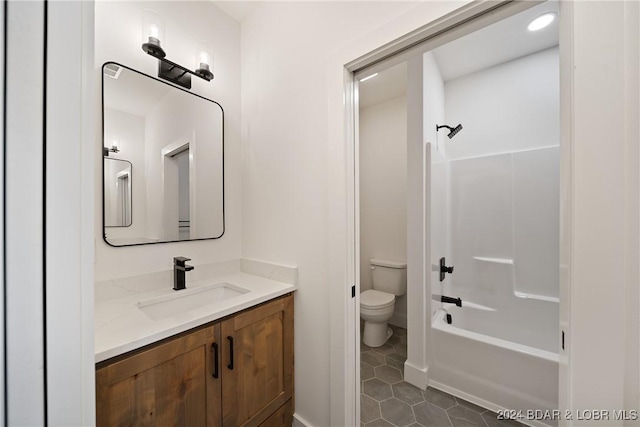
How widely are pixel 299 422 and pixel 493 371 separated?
1279mm

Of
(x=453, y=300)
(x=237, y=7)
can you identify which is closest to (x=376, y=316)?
(x=453, y=300)

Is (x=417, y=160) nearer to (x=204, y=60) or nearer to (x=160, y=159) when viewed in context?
(x=204, y=60)

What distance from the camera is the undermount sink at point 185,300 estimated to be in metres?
1.24

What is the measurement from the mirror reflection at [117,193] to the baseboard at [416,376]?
212 centimetres

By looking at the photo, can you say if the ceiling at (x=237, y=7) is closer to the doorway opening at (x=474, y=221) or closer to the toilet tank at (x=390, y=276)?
the doorway opening at (x=474, y=221)

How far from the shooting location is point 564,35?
71cm

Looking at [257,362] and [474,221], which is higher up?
[474,221]

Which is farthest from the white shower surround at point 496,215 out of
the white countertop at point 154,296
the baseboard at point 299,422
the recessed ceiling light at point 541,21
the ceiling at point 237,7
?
the ceiling at point 237,7

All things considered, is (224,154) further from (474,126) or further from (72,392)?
(474,126)

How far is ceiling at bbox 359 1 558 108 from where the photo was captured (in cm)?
179

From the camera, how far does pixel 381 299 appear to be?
2422 mm

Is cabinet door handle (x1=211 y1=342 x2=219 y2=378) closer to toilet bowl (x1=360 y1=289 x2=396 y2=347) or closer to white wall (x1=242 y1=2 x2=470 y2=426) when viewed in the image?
white wall (x1=242 y1=2 x2=470 y2=426)

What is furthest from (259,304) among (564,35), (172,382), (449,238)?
(449,238)

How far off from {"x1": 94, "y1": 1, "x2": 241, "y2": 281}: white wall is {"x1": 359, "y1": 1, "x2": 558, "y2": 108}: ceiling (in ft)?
4.89
